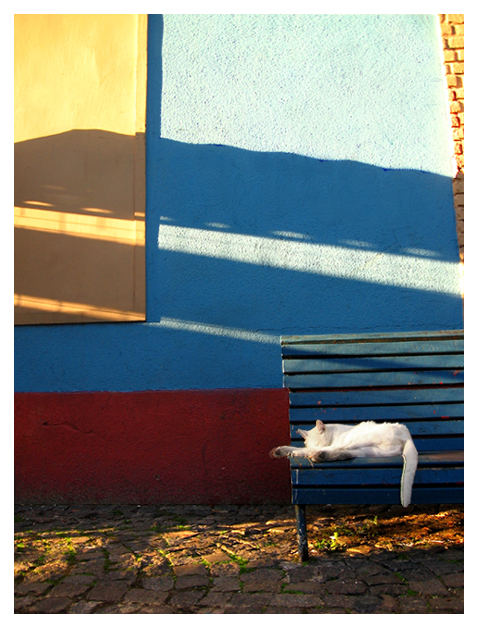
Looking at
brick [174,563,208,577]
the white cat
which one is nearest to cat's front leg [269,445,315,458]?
the white cat

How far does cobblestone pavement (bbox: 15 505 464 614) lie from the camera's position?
2.21 metres

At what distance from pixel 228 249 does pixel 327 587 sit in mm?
2659

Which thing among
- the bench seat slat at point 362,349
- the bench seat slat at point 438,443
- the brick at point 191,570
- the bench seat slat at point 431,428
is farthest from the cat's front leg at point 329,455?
the brick at point 191,570

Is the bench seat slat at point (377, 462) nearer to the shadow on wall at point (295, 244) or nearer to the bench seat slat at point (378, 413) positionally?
the bench seat slat at point (378, 413)

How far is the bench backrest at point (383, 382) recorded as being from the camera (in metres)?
2.90

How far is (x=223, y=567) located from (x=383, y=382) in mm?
1476

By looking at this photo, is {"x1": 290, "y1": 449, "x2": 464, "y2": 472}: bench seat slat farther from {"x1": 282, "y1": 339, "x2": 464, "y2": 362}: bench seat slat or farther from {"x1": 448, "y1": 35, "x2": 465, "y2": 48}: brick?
{"x1": 448, "y1": 35, "x2": 465, "y2": 48}: brick

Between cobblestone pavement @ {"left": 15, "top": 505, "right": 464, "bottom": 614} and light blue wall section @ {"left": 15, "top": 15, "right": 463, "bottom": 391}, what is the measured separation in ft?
3.70

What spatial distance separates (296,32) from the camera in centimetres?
425

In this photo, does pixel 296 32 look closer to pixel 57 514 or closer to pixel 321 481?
pixel 321 481

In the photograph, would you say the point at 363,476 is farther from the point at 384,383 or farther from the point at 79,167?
the point at 79,167

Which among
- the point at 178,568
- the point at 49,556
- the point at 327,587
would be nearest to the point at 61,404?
the point at 49,556

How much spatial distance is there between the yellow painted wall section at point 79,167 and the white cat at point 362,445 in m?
1.94

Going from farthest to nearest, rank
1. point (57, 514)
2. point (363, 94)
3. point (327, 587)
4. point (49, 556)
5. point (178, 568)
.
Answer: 1. point (363, 94)
2. point (57, 514)
3. point (49, 556)
4. point (178, 568)
5. point (327, 587)
